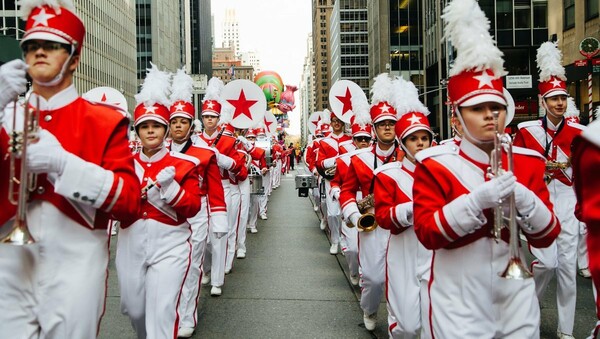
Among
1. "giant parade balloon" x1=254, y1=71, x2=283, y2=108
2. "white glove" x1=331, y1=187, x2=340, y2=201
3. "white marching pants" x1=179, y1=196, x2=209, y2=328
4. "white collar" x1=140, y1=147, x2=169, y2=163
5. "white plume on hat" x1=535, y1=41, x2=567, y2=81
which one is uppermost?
"giant parade balloon" x1=254, y1=71, x2=283, y2=108

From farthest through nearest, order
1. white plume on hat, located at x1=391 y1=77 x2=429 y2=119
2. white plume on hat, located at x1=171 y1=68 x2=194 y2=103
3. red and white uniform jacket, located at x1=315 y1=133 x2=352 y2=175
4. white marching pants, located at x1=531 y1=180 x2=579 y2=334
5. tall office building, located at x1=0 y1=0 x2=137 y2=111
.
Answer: tall office building, located at x1=0 y1=0 x2=137 y2=111, red and white uniform jacket, located at x1=315 y1=133 x2=352 y2=175, white plume on hat, located at x1=171 y1=68 x2=194 y2=103, white marching pants, located at x1=531 y1=180 x2=579 y2=334, white plume on hat, located at x1=391 y1=77 x2=429 y2=119

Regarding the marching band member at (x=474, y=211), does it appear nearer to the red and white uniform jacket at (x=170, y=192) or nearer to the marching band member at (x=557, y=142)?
the red and white uniform jacket at (x=170, y=192)

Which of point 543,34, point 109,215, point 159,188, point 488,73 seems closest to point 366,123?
point 159,188

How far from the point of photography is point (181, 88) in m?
7.45

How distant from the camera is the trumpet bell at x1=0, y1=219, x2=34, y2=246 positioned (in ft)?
9.23

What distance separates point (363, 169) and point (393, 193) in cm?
139

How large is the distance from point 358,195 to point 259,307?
6.04ft

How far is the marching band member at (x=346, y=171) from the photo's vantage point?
798cm

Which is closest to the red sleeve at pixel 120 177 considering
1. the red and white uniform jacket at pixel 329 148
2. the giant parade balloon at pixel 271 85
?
the red and white uniform jacket at pixel 329 148

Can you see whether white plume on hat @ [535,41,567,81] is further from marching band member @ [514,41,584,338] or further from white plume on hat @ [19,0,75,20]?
white plume on hat @ [19,0,75,20]

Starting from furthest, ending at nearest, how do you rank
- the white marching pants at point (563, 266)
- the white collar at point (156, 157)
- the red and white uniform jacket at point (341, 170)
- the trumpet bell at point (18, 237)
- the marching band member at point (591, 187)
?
1. the red and white uniform jacket at point (341, 170)
2. the white marching pants at point (563, 266)
3. the white collar at point (156, 157)
4. the trumpet bell at point (18, 237)
5. the marching band member at point (591, 187)

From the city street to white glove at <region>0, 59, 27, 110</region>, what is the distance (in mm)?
4063

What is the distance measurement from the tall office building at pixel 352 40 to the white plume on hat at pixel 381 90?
135 m

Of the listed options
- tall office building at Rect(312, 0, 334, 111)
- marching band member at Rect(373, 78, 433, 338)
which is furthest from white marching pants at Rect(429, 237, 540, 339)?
tall office building at Rect(312, 0, 334, 111)
